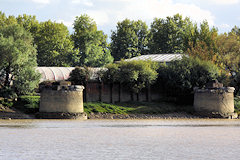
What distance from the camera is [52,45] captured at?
100m

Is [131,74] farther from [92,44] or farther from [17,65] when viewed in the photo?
[92,44]

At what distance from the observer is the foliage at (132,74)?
70188 millimetres

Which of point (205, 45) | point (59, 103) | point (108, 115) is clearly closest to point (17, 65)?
point (59, 103)

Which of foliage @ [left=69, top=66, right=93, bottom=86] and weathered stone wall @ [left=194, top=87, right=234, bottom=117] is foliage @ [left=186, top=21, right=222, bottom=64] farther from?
foliage @ [left=69, top=66, right=93, bottom=86]

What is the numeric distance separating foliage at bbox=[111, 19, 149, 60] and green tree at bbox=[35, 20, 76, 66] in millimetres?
17377

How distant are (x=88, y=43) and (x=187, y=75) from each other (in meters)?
31.0

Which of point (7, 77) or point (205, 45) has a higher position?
point (205, 45)

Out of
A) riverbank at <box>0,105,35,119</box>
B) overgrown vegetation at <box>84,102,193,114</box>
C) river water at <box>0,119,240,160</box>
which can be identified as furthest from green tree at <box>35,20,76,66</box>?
river water at <box>0,119,240,160</box>

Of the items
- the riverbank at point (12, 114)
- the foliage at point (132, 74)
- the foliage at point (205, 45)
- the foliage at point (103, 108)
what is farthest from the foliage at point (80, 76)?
the foliage at point (205, 45)

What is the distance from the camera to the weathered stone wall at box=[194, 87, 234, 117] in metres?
67.4

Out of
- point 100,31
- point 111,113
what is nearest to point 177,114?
point 111,113

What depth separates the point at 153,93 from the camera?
76438 mm

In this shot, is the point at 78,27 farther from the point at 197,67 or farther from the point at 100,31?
the point at 197,67

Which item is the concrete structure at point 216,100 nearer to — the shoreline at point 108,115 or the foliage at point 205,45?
the shoreline at point 108,115
